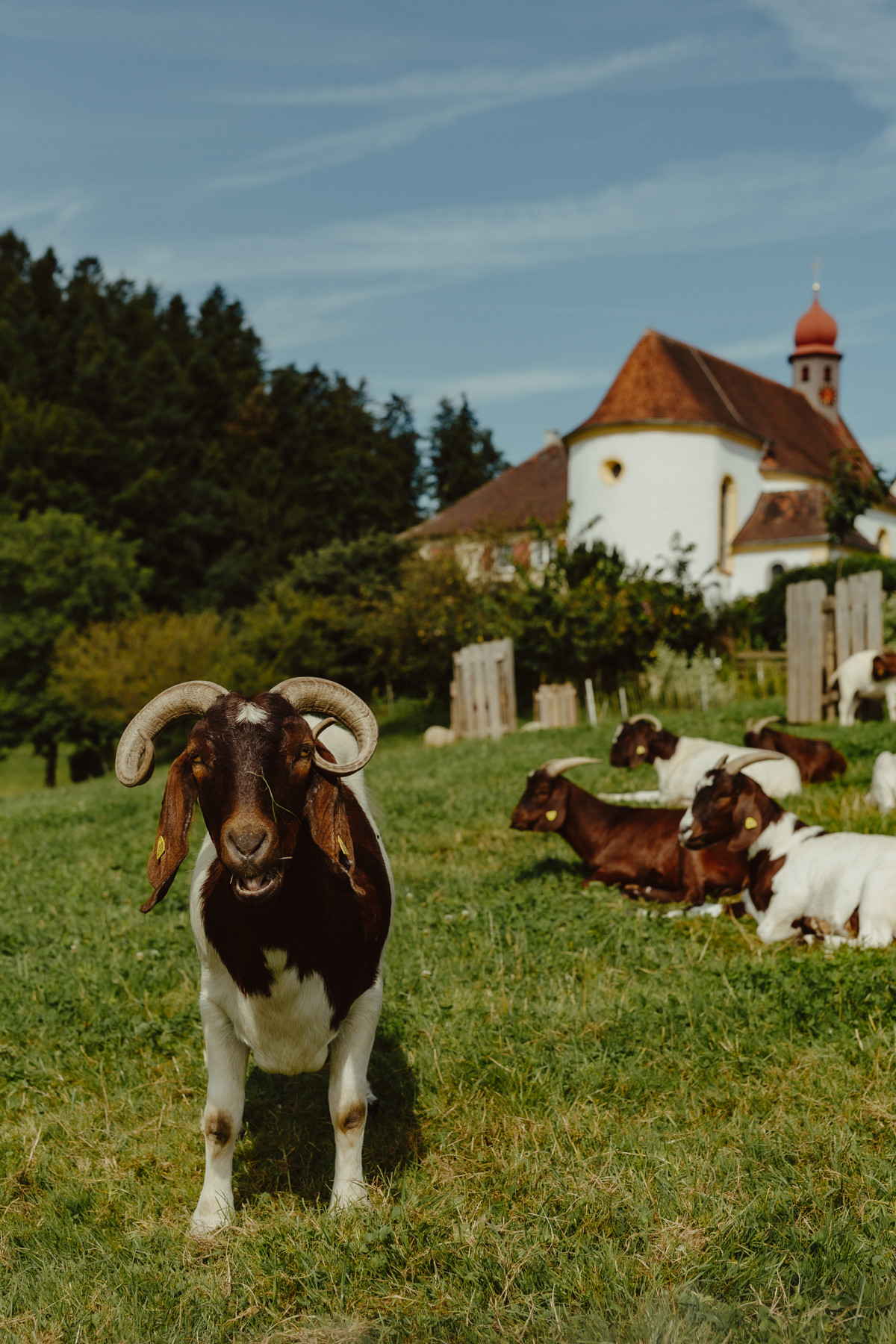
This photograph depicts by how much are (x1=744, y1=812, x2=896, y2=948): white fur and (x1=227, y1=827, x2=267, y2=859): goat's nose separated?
12.4 ft

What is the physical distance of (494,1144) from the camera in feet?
13.4

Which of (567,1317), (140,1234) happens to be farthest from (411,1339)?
(140,1234)

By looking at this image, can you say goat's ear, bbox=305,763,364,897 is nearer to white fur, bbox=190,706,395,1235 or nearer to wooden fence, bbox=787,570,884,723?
white fur, bbox=190,706,395,1235

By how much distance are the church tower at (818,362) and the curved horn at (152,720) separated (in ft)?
179

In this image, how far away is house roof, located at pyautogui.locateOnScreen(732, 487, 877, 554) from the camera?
3894 centimetres

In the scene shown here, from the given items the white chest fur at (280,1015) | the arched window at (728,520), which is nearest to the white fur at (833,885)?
the white chest fur at (280,1015)

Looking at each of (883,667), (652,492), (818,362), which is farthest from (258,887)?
(818,362)

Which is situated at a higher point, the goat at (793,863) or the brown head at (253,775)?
the brown head at (253,775)

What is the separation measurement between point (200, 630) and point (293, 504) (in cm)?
2232

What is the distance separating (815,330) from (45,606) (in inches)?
1524

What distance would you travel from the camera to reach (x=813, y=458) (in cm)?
4506

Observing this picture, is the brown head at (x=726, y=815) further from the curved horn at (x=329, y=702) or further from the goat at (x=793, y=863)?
the curved horn at (x=329, y=702)

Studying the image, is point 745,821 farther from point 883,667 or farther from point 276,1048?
point 883,667

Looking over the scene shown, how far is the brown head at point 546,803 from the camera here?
7602 mm
